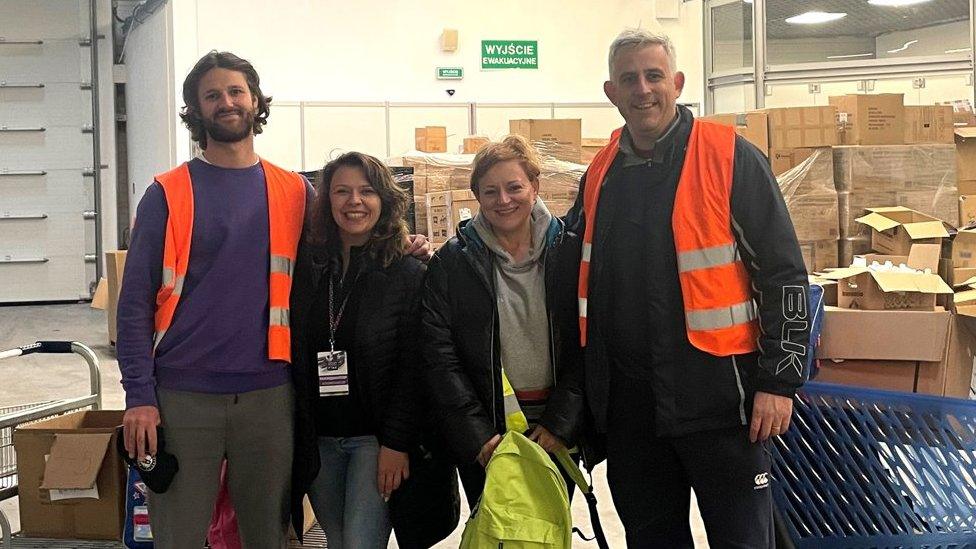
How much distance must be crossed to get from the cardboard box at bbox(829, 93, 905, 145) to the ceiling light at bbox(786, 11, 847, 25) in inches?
213

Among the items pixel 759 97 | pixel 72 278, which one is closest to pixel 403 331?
pixel 759 97

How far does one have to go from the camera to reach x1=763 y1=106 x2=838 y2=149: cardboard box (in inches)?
186

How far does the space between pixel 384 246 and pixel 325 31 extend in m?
8.34

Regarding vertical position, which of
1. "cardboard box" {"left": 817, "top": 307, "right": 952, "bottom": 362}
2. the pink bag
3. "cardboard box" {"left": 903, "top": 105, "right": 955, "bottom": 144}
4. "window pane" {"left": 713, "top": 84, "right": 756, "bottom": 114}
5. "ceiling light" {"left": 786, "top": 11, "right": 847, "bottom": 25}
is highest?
"ceiling light" {"left": 786, "top": 11, "right": 847, "bottom": 25}

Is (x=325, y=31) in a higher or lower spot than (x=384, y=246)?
higher

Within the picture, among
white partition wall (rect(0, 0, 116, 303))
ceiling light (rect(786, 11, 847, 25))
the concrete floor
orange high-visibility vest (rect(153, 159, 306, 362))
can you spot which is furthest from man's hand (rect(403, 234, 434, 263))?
white partition wall (rect(0, 0, 116, 303))

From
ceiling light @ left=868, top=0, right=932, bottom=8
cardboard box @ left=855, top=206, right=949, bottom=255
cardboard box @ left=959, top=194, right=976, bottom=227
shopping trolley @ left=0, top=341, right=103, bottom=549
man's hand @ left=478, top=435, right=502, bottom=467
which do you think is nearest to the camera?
man's hand @ left=478, top=435, right=502, bottom=467

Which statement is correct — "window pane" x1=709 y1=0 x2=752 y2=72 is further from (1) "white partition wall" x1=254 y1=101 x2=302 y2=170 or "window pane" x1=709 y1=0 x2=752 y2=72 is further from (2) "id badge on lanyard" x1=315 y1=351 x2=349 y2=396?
(2) "id badge on lanyard" x1=315 y1=351 x2=349 y2=396

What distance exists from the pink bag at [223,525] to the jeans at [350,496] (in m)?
0.24

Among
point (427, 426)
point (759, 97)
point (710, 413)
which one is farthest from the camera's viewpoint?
point (759, 97)

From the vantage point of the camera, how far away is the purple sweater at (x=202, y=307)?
2.14 meters

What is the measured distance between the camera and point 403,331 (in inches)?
89.6

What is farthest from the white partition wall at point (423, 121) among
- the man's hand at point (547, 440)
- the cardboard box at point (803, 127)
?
the man's hand at point (547, 440)

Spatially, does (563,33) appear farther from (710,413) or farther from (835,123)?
(710,413)
